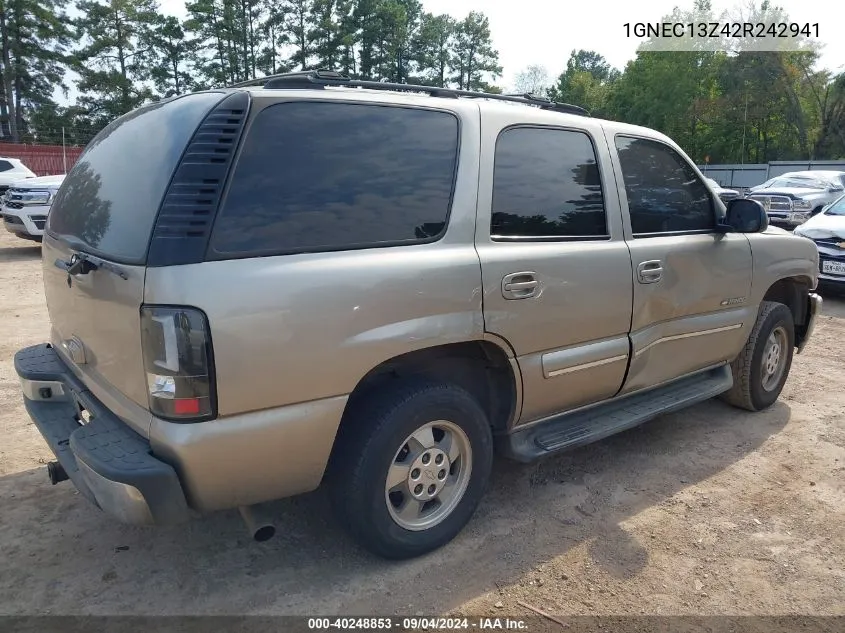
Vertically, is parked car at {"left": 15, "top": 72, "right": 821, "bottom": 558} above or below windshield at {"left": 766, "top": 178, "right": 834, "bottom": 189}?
below

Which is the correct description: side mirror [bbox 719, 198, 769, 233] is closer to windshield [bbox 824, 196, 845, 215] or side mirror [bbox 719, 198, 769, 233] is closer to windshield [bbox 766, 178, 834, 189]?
windshield [bbox 824, 196, 845, 215]

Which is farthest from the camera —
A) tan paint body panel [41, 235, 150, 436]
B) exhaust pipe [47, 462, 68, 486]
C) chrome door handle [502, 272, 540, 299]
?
chrome door handle [502, 272, 540, 299]

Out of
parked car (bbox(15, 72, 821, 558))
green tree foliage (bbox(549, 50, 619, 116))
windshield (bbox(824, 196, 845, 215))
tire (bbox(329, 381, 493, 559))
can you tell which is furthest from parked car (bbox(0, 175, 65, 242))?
green tree foliage (bbox(549, 50, 619, 116))

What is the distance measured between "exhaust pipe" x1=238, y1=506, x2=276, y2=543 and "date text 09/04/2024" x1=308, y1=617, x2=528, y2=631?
0.38m

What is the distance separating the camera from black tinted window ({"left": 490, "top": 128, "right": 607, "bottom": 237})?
304 centimetres

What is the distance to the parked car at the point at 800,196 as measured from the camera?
14.5 m

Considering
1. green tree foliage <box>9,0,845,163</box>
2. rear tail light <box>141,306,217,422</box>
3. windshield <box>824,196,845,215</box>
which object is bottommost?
rear tail light <box>141,306,217,422</box>

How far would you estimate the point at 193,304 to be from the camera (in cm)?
213

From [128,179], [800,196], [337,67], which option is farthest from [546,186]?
[337,67]

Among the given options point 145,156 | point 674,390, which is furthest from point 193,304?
point 674,390

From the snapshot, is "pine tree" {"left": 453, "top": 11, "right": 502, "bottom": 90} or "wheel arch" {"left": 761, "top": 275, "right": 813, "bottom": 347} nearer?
"wheel arch" {"left": 761, "top": 275, "right": 813, "bottom": 347}

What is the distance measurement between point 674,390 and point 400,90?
8.35ft

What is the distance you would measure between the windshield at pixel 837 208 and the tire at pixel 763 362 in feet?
21.2

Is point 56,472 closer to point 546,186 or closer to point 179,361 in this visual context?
point 179,361
